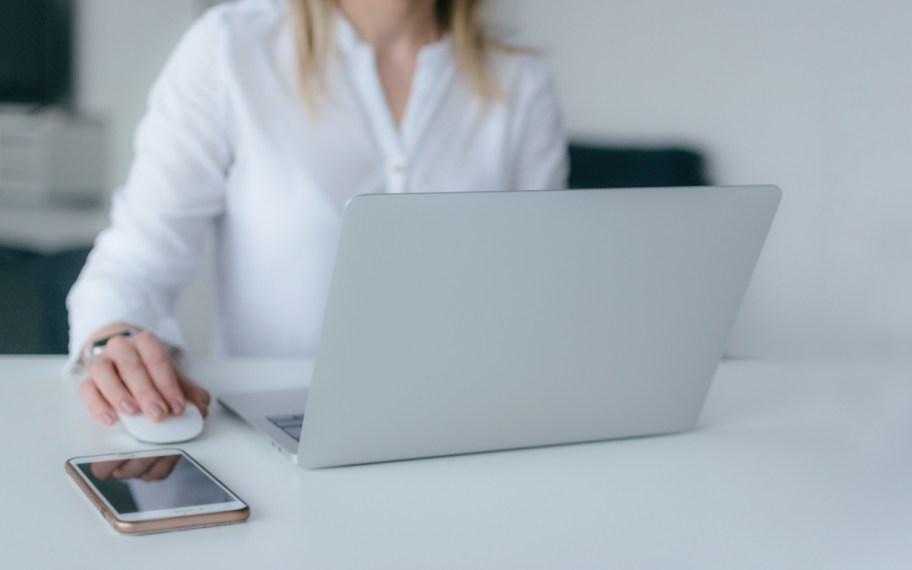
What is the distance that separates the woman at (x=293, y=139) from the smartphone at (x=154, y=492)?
1.74 ft

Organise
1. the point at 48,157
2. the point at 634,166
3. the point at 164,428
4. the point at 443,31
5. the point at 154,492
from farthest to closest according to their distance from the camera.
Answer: the point at 48,157 → the point at 634,166 → the point at 443,31 → the point at 164,428 → the point at 154,492

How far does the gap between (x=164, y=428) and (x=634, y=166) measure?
194 centimetres

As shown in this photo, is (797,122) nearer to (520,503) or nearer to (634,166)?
(634,166)

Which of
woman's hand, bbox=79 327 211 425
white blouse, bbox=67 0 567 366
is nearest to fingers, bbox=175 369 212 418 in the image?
woman's hand, bbox=79 327 211 425

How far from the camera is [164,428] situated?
0.85 m

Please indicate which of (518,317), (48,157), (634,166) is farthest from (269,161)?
(48,157)

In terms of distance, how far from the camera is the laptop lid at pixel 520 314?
28.7 inches

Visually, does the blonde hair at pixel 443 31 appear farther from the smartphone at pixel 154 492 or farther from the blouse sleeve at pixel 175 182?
the smartphone at pixel 154 492

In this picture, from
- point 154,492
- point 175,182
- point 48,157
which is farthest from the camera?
point 48,157

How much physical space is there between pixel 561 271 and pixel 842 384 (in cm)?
56

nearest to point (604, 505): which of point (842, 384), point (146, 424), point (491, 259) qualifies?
point (491, 259)

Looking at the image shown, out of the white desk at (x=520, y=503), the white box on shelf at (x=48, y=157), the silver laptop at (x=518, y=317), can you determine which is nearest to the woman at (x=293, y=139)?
the white desk at (x=520, y=503)

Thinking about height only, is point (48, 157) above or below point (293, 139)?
below

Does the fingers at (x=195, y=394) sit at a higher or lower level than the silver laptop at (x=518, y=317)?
lower
